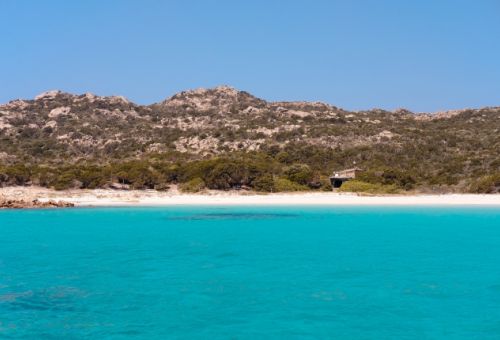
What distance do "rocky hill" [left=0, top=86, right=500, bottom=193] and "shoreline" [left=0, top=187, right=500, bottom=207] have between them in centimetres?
1063

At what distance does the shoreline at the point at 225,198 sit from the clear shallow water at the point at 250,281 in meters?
19.1

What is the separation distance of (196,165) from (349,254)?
143 ft

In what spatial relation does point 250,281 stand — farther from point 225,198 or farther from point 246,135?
point 246,135

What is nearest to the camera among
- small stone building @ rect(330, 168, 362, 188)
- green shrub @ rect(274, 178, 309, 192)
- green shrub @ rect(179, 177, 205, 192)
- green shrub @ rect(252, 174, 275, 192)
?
green shrub @ rect(179, 177, 205, 192)

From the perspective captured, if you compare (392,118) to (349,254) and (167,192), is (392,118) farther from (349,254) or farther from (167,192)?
(349,254)

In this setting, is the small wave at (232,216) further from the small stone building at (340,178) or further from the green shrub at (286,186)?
the small stone building at (340,178)

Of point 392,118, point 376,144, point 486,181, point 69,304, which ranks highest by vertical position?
point 392,118

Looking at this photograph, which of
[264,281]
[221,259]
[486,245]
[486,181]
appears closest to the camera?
[264,281]

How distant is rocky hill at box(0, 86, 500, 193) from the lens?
249ft

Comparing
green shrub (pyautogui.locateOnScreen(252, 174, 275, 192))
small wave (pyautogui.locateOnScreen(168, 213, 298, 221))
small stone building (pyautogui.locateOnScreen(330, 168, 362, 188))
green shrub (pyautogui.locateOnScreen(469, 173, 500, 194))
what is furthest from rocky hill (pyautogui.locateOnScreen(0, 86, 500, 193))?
small wave (pyautogui.locateOnScreen(168, 213, 298, 221))

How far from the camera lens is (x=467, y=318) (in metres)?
12.6

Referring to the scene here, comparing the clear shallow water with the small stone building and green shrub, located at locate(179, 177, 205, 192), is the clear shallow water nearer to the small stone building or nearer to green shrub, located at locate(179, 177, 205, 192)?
green shrub, located at locate(179, 177, 205, 192)

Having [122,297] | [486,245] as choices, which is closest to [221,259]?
[122,297]

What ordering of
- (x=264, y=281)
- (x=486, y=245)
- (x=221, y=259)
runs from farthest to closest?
(x=486, y=245) → (x=221, y=259) → (x=264, y=281)
